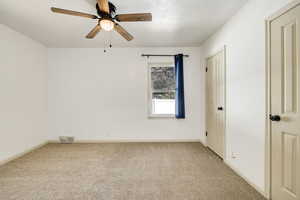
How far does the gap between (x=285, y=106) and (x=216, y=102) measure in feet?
5.98

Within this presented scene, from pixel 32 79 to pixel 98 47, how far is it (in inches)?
70.0

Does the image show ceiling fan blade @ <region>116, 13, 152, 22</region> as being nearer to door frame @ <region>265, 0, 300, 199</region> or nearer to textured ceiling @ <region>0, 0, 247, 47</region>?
textured ceiling @ <region>0, 0, 247, 47</region>

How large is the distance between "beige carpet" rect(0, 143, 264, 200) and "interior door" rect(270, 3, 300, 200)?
0.50 metres

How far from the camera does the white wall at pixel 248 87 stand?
219 centimetres

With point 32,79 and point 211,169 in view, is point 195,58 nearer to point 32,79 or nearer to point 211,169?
point 211,169

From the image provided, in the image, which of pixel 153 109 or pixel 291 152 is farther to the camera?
pixel 153 109

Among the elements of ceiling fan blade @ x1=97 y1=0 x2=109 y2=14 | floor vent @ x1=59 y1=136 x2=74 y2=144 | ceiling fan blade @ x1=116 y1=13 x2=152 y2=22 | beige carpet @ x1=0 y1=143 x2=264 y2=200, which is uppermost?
ceiling fan blade @ x1=97 y1=0 x2=109 y2=14

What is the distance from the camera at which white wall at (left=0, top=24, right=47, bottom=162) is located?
129 inches

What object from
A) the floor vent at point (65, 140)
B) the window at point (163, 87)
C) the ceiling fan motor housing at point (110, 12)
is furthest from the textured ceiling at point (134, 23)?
the floor vent at point (65, 140)

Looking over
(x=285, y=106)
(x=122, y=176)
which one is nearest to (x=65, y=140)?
(x=122, y=176)

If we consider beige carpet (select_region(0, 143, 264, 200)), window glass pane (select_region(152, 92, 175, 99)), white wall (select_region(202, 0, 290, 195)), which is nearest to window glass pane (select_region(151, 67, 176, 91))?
window glass pane (select_region(152, 92, 175, 99))

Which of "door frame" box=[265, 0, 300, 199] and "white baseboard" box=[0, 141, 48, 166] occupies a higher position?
"door frame" box=[265, 0, 300, 199]

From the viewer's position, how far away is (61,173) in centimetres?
283

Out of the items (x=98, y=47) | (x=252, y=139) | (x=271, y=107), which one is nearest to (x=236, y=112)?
(x=252, y=139)
